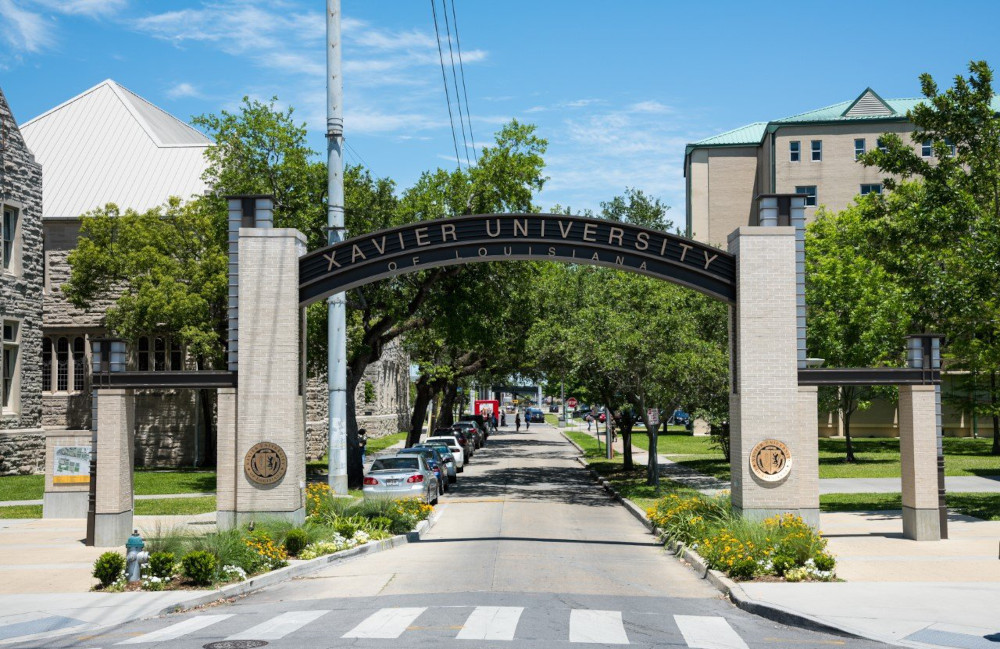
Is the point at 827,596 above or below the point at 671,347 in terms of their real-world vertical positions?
below

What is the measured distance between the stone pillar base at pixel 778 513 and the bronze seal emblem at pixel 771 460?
1.80ft

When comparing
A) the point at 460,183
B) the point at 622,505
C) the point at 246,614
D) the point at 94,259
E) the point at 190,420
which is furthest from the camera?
the point at 190,420

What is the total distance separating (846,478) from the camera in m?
33.8

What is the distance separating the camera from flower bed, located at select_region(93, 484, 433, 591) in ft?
44.7

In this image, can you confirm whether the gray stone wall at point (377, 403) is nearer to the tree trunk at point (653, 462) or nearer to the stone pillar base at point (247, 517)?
the tree trunk at point (653, 462)

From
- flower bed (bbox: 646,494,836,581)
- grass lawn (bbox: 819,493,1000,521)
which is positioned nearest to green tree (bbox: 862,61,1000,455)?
grass lawn (bbox: 819,493,1000,521)

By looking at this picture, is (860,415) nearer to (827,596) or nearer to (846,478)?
(846,478)

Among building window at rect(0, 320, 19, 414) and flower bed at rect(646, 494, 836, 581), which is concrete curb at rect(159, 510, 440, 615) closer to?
flower bed at rect(646, 494, 836, 581)

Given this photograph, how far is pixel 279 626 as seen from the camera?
10.9 metres

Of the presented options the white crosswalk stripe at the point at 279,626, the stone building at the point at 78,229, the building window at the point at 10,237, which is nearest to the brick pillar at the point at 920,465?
the white crosswalk stripe at the point at 279,626

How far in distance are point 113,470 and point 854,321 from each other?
31.1 m

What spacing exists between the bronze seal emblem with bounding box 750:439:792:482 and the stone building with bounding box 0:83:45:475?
26690 mm

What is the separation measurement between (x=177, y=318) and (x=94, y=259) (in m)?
4.65

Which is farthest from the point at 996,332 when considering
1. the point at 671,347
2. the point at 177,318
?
the point at 177,318
